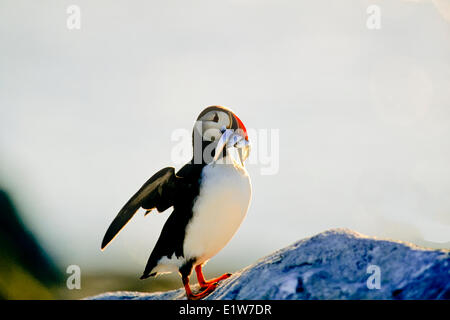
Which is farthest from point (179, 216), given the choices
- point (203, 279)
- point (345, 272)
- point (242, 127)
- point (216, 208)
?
point (345, 272)

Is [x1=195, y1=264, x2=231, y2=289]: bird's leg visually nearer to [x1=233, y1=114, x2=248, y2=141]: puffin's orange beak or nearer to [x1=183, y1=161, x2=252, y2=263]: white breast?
[x1=183, y1=161, x2=252, y2=263]: white breast

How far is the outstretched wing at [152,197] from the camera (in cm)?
507

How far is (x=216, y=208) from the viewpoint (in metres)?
4.96

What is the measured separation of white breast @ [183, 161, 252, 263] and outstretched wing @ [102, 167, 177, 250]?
1.16 ft

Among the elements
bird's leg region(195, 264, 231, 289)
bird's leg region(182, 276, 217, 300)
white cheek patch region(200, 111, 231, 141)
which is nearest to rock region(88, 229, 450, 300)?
bird's leg region(182, 276, 217, 300)

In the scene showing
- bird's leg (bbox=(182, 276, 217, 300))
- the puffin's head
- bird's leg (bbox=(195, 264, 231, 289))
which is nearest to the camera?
bird's leg (bbox=(182, 276, 217, 300))

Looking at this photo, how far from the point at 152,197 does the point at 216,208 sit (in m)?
0.72

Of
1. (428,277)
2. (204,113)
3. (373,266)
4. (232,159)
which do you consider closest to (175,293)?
(232,159)

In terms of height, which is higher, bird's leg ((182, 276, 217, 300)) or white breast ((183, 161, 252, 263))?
white breast ((183, 161, 252, 263))

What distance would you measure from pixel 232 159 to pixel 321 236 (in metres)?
1.18

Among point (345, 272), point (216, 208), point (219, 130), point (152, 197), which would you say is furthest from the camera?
point (152, 197)

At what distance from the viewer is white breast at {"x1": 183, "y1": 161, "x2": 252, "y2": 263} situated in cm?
497

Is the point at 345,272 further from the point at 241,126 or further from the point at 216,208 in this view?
the point at 241,126
